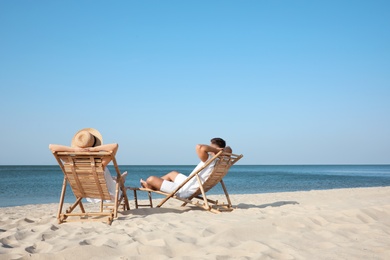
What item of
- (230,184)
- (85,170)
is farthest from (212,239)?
(230,184)

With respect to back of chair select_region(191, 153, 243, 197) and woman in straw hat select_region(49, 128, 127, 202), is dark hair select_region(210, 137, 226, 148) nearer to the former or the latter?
back of chair select_region(191, 153, 243, 197)

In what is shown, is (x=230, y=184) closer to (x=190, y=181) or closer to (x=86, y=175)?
(x=190, y=181)

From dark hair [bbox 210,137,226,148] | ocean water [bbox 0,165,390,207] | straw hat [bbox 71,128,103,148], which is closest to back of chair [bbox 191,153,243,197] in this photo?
dark hair [bbox 210,137,226,148]

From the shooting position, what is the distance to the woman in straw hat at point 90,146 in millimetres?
4207

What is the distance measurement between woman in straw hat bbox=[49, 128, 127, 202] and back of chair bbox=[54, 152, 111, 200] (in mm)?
51

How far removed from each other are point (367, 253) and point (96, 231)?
2.36 m

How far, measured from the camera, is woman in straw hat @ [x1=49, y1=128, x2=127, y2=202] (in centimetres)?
421

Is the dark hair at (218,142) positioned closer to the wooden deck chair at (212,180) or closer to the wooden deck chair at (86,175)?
the wooden deck chair at (212,180)

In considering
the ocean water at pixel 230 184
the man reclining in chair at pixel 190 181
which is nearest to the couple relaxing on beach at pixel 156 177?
the man reclining in chair at pixel 190 181

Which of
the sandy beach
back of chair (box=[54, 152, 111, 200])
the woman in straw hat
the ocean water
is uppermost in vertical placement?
the woman in straw hat

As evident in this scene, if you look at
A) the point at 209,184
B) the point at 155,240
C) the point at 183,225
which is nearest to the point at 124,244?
the point at 155,240

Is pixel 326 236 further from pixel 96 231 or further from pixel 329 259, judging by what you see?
pixel 96 231

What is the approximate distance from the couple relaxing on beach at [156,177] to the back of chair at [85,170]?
0.07 m

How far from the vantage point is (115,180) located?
494 cm
